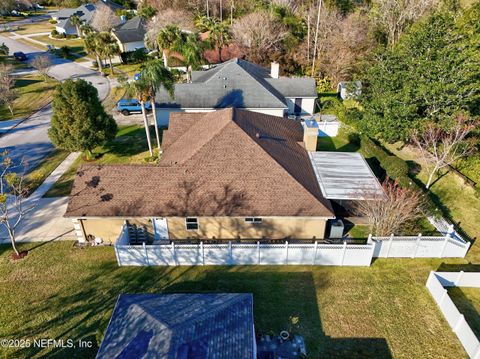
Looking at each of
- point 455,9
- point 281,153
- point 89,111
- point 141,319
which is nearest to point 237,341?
point 141,319

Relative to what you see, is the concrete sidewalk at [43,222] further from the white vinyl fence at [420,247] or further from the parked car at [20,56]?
the parked car at [20,56]

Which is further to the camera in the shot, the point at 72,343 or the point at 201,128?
the point at 201,128

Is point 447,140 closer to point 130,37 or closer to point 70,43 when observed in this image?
point 130,37

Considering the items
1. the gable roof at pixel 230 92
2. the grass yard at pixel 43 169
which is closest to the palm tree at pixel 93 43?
the gable roof at pixel 230 92

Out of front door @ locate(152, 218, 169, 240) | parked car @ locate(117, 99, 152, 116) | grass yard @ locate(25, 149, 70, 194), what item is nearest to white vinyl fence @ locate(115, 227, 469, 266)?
front door @ locate(152, 218, 169, 240)

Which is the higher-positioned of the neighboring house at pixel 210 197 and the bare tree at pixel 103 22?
the bare tree at pixel 103 22

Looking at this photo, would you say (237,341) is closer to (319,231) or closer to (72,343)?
(72,343)
